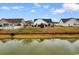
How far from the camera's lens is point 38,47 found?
2055 mm

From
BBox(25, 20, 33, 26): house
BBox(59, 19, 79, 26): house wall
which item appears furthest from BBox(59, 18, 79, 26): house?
BBox(25, 20, 33, 26): house

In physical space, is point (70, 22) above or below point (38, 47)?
above

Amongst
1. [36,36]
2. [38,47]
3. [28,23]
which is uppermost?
[28,23]

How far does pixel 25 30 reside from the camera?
207 cm

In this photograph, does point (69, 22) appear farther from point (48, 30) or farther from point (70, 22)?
point (48, 30)

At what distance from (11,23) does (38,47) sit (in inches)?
13.5

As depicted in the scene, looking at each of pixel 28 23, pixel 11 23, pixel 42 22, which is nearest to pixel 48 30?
pixel 42 22

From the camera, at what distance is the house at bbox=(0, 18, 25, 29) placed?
2.04 metres

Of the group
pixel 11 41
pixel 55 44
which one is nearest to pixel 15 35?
pixel 11 41

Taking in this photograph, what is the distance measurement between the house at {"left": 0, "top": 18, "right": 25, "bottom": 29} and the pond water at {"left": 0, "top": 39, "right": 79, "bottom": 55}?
0.44 feet

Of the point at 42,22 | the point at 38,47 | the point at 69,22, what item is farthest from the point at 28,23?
the point at 69,22

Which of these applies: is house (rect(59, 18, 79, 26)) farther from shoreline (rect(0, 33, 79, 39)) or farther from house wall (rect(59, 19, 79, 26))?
shoreline (rect(0, 33, 79, 39))

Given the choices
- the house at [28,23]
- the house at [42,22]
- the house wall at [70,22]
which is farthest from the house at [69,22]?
the house at [28,23]

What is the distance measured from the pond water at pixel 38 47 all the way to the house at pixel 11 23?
134 mm
